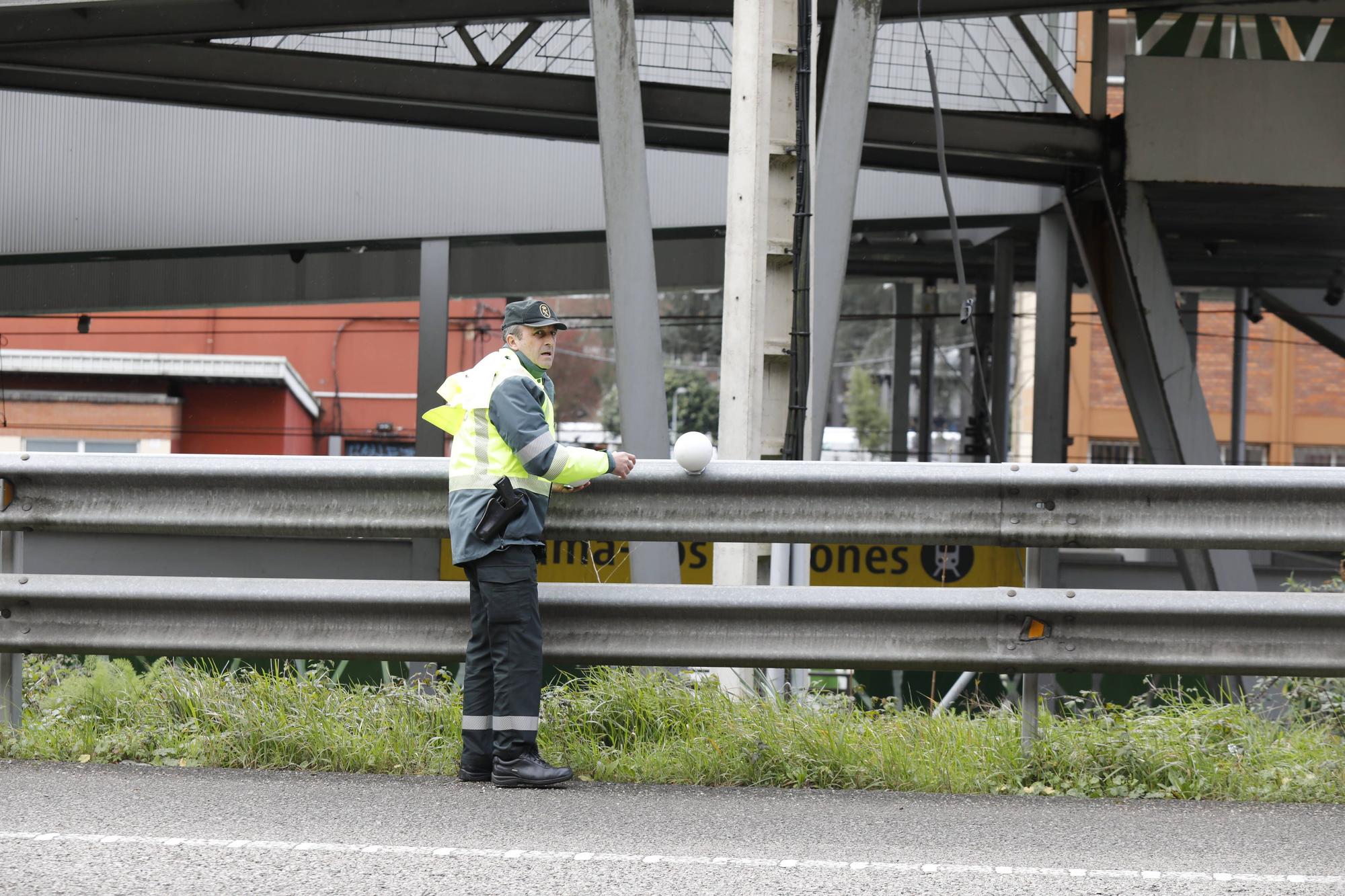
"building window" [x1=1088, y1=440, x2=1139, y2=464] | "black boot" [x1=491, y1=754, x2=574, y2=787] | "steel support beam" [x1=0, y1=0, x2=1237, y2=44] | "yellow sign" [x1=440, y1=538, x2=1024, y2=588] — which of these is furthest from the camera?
"building window" [x1=1088, y1=440, x2=1139, y2=464]

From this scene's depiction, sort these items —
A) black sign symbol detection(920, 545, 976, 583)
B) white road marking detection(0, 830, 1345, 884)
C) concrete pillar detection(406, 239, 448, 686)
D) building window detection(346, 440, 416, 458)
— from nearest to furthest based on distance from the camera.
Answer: white road marking detection(0, 830, 1345, 884), concrete pillar detection(406, 239, 448, 686), black sign symbol detection(920, 545, 976, 583), building window detection(346, 440, 416, 458)

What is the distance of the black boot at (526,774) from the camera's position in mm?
4523

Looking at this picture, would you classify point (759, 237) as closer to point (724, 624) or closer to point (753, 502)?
point (753, 502)

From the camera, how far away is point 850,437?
5578 cm

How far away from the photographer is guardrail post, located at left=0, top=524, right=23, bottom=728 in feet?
16.1

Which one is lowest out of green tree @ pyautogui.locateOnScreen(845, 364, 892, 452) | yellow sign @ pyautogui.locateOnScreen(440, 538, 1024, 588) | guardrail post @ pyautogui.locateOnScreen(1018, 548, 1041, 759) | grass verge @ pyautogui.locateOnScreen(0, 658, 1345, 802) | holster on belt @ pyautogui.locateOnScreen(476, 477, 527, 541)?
yellow sign @ pyautogui.locateOnScreen(440, 538, 1024, 588)

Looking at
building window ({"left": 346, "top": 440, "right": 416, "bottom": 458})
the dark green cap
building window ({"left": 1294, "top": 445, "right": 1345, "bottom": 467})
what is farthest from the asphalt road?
building window ({"left": 1294, "top": 445, "right": 1345, "bottom": 467})

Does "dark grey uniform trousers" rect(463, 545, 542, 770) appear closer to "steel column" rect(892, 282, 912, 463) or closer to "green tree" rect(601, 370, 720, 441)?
"steel column" rect(892, 282, 912, 463)

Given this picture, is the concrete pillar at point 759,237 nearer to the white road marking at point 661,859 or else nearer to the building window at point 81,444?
the white road marking at point 661,859

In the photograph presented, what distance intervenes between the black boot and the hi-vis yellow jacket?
66 centimetres

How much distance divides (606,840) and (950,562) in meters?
15.4

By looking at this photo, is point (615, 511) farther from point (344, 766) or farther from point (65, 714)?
point (65, 714)

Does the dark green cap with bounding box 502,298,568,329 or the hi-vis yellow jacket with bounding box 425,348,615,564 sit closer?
the hi-vis yellow jacket with bounding box 425,348,615,564

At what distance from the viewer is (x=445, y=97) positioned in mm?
12789
